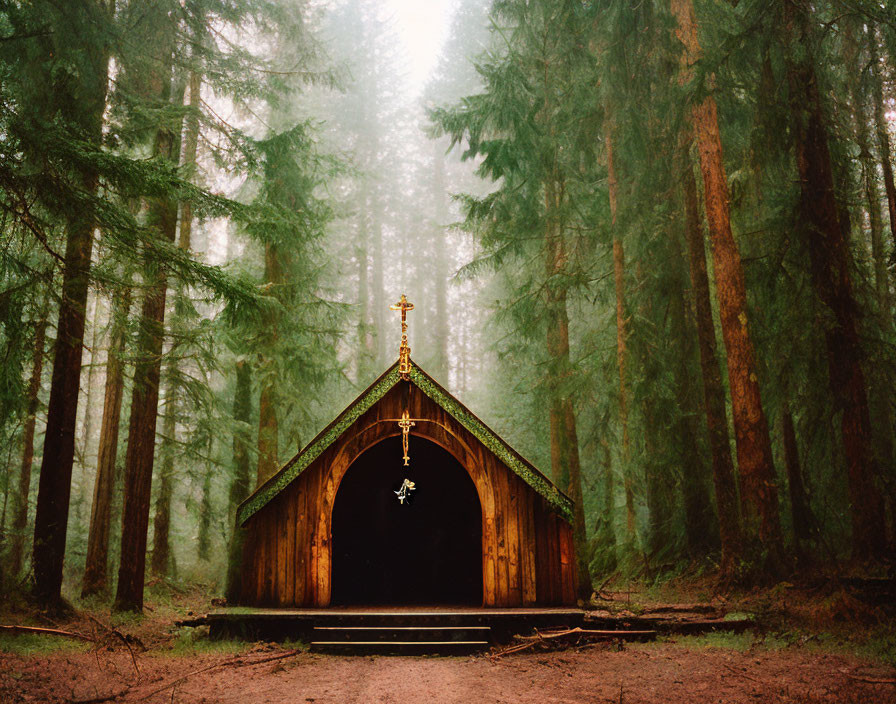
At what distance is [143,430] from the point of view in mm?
9891

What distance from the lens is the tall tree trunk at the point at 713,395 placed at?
10109 mm

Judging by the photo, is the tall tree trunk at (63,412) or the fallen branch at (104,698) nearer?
the fallen branch at (104,698)

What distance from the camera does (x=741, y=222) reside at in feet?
38.6

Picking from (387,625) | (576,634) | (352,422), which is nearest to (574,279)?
(352,422)

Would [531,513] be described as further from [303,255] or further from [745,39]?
[303,255]

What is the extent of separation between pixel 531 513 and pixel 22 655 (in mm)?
5941

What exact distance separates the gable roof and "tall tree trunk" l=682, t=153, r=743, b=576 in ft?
12.1

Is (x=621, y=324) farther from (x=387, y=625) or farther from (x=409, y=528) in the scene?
(x=387, y=625)

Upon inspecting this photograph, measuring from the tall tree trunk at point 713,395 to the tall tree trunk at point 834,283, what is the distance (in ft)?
6.90

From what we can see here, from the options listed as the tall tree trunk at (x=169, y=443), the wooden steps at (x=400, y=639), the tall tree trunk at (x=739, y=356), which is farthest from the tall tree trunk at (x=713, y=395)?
the tall tree trunk at (x=169, y=443)

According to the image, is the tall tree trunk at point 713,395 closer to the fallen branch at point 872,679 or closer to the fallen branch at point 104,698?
the fallen branch at point 872,679

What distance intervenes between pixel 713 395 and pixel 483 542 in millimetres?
5373

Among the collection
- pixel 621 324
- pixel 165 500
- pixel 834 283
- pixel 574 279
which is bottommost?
pixel 165 500

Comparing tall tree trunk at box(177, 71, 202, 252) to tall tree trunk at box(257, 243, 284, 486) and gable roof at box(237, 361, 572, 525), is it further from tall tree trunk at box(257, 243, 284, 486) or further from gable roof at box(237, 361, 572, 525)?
gable roof at box(237, 361, 572, 525)
